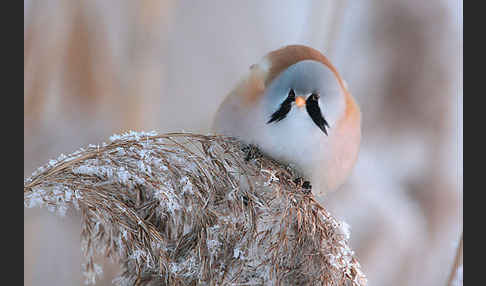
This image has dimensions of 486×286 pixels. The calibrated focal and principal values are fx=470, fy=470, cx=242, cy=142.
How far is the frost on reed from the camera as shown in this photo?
51cm

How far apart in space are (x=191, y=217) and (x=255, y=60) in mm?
616

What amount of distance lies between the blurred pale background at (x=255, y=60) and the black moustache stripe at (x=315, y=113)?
418 mm

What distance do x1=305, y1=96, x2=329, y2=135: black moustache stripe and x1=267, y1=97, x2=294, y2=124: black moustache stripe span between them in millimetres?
25

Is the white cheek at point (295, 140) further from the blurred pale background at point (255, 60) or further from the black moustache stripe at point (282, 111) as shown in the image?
the blurred pale background at point (255, 60)

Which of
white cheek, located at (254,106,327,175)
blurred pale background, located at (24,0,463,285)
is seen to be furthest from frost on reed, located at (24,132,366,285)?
blurred pale background, located at (24,0,463,285)

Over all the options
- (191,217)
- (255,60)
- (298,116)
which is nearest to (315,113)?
(298,116)

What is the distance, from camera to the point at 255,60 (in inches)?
42.8

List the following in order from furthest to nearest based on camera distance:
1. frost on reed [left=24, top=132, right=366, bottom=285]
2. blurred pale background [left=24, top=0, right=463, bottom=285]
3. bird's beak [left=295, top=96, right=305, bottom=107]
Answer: blurred pale background [left=24, top=0, right=463, bottom=285]
bird's beak [left=295, top=96, right=305, bottom=107]
frost on reed [left=24, top=132, right=366, bottom=285]

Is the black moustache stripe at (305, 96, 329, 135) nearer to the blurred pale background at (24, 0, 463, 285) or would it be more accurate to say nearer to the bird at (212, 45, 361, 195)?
the bird at (212, 45, 361, 195)

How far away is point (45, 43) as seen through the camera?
2.87 ft

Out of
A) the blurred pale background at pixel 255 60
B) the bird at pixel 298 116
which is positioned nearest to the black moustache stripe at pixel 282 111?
the bird at pixel 298 116

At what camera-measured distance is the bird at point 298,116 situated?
2.07 feet

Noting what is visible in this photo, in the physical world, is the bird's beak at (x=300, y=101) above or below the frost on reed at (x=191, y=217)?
above

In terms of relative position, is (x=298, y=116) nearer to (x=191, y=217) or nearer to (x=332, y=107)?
(x=332, y=107)
